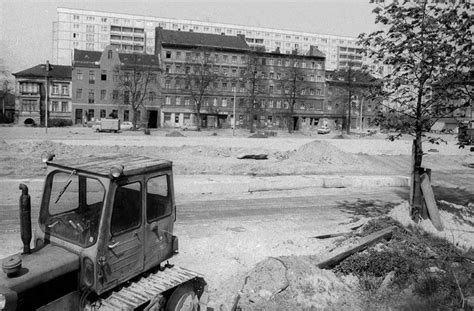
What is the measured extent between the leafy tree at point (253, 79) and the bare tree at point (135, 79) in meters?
17.4

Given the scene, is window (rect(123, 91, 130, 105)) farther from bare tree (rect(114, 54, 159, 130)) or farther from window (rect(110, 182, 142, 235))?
window (rect(110, 182, 142, 235))

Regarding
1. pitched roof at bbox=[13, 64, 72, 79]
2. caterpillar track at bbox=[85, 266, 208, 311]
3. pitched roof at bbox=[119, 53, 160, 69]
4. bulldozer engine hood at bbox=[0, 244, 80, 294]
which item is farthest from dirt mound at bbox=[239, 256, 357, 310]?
pitched roof at bbox=[13, 64, 72, 79]

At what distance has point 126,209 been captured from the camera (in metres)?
5.03

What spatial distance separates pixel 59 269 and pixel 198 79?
70.8 m

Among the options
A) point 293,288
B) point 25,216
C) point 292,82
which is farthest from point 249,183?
point 292,82

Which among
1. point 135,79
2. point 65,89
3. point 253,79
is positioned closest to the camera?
point 135,79

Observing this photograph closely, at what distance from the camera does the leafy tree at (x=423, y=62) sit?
10.1 metres

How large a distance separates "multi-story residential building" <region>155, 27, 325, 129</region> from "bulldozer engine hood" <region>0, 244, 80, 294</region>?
231 feet

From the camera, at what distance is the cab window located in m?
5.38

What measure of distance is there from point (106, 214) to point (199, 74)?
73.6m

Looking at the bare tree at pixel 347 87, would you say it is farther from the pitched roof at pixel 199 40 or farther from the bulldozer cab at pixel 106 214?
the bulldozer cab at pixel 106 214

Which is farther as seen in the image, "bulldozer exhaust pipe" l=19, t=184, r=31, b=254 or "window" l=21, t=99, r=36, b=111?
"window" l=21, t=99, r=36, b=111

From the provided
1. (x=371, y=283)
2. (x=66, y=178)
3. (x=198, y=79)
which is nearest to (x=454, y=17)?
(x=371, y=283)

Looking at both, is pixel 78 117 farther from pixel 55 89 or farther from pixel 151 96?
pixel 151 96
